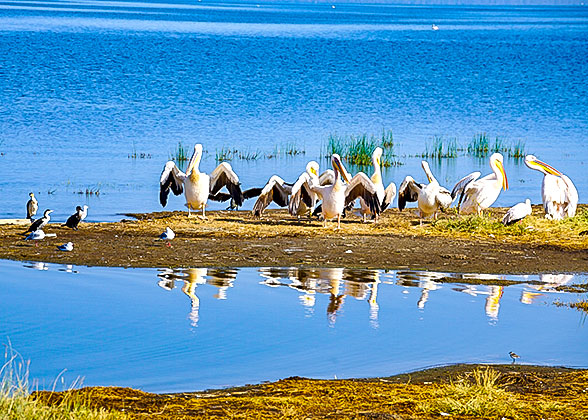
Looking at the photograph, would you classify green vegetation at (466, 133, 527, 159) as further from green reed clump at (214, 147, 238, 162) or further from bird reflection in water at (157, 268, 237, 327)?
bird reflection in water at (157, 268, 237, 327)

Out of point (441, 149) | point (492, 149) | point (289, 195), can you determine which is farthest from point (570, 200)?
point (492, 149)

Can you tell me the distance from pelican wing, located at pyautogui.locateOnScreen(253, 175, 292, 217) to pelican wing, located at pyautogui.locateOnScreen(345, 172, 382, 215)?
2.77ft

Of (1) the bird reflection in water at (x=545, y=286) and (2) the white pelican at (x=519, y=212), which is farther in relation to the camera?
(2) the white pelican at (x=519, y=212)

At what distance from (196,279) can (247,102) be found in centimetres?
2401

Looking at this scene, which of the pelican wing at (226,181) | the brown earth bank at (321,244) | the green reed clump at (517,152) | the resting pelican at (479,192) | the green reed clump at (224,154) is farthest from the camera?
the green reed clump at (517,152)

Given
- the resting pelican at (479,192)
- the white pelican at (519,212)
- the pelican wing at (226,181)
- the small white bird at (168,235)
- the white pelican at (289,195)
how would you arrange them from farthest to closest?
the pelican wing at (226,181), the resting pelican at (479,192), the white pelican at (289,195), the white pelican at (519,212), the small white bird at (168,235)

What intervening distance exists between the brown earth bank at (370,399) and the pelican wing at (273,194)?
6.78m

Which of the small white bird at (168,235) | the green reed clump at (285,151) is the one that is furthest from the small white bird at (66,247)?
the green reed clump at (285,151)

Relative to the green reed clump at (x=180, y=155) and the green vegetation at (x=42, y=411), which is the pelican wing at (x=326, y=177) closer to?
the green reed clump at (x=180, y=155)

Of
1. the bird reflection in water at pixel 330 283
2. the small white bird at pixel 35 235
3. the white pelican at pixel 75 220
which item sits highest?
the white pelican at pixel 75 220

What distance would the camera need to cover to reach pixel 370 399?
211 inches

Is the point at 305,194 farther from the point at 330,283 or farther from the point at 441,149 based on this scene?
the point at 441,149

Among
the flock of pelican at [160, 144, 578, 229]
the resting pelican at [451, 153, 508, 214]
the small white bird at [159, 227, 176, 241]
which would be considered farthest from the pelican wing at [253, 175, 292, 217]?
the resting pelican at [451, 153, 508, 214]

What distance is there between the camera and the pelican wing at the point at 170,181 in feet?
43.1
